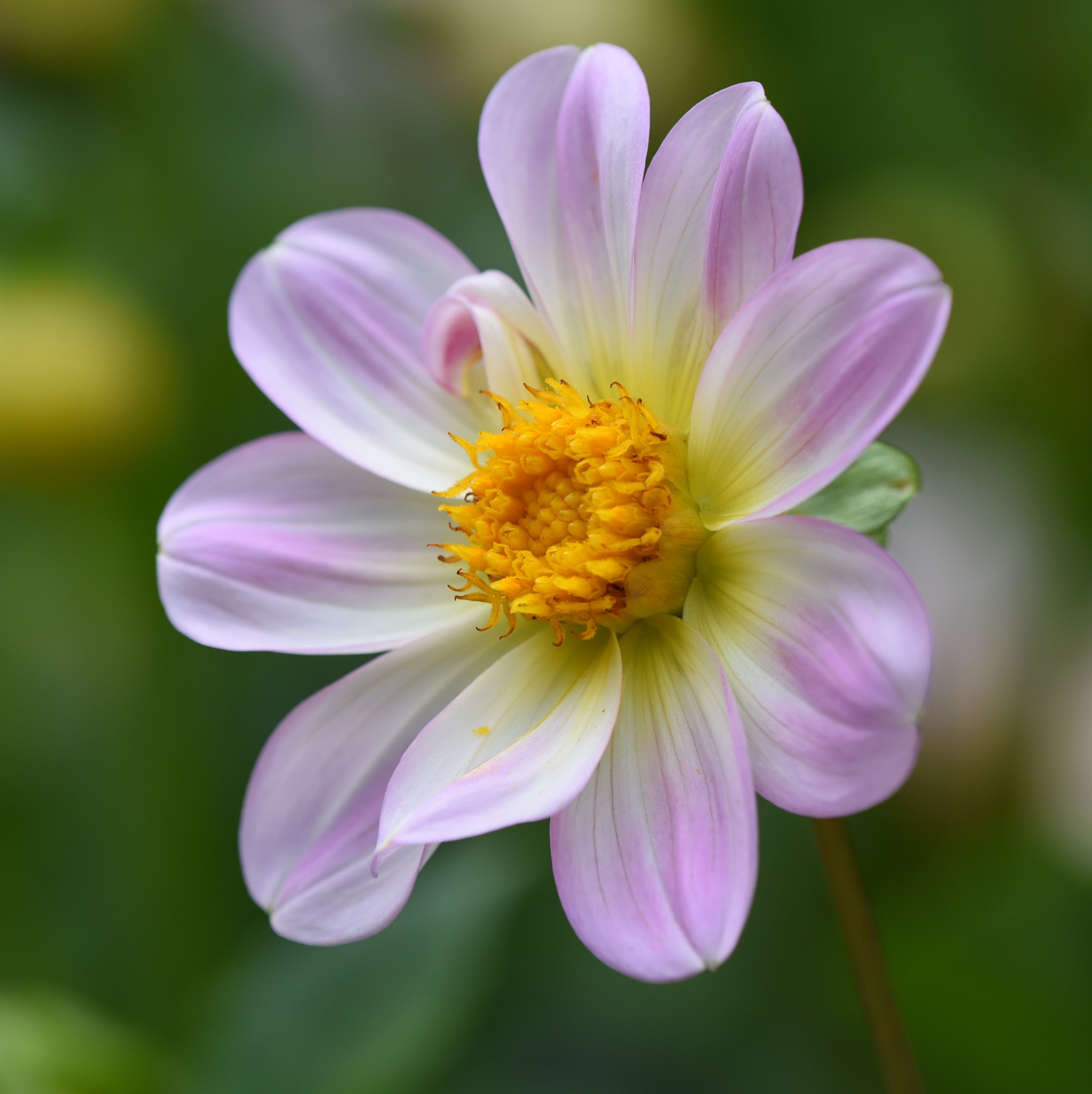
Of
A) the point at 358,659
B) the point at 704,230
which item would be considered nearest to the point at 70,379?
the point at 358,659

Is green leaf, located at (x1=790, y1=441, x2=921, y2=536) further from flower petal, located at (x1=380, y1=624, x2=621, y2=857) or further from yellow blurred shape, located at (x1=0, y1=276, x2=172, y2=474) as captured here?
yellow blurred shape, located at (x1=0, y1=276, x2=172, y2=474)

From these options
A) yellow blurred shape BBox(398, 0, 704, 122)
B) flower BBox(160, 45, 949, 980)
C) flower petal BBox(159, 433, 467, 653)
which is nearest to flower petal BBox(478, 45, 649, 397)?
flower BBox(160, 45, 949, 980)

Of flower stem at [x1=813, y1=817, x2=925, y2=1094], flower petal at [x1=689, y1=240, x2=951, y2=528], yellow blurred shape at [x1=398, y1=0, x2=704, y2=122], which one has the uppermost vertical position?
yellow blurred shape at [x1=398, y1=0, x2=704, y2=122]

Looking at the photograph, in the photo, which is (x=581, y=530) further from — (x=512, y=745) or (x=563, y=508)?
(x=512, y=745)

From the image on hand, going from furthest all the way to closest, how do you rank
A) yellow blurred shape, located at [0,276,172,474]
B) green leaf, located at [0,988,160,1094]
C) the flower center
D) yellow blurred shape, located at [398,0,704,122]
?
1. yellow blurred shape, located at [398,0,704,122]
2. yellow blurred shape, located at [0,276,172,474]
3. green leaf, located at [0,988,160,1094]
4. the flower center

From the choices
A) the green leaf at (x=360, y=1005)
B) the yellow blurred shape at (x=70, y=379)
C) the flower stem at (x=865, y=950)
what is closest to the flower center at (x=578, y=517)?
Answer: the flower stem at (x=865, y=950)

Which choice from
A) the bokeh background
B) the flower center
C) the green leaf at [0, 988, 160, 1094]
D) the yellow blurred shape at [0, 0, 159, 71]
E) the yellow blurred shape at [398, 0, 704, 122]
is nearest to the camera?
the flower center

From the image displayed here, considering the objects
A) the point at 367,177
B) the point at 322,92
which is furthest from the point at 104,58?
the point at 322,92

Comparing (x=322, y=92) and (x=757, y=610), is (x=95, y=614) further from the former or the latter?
(x=757, y=610)
